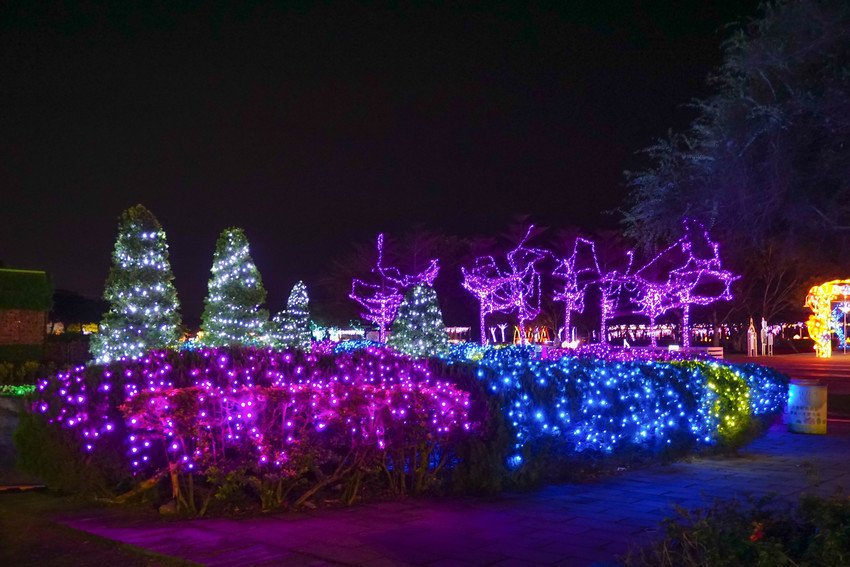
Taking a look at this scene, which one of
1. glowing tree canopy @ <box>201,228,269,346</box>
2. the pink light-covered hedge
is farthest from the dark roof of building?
the pink light-covered hedge

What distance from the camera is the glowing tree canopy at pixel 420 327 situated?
23.0 meters

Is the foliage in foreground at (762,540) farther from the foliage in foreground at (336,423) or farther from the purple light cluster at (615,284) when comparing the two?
the purple light cluster at (615,284)

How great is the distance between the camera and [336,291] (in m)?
56.1

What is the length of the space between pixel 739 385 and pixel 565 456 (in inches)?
149

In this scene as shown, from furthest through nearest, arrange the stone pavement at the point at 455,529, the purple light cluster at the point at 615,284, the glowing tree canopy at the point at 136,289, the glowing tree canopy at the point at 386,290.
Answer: the glowing tree canopy at the point at 386,290 → the purple light cluster at the point at 615,284 → the glowing tree canopy at the point at 136,289 → the stone pavement at the point at 455,529

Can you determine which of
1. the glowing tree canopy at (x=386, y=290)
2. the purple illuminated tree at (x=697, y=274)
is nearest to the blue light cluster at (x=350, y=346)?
the purple illuminated tree at (x=697, y=274)

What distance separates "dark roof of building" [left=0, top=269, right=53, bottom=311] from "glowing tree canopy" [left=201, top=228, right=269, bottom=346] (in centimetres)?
551

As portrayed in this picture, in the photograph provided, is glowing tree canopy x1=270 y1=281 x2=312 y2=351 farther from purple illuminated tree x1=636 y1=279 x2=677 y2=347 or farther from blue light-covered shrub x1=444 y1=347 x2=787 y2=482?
blue light-covered shrub x1=444 y1=347 x2=787 y2=482

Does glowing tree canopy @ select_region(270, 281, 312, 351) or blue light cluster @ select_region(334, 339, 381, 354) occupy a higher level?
glowing tree canopy @ select_region(270, 281, 312, 351)

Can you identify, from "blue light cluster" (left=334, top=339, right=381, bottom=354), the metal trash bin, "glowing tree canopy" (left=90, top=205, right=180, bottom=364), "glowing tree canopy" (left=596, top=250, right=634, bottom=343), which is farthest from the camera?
"glowing tree canopy" (left=596, top=250, right=634, bottom=343)

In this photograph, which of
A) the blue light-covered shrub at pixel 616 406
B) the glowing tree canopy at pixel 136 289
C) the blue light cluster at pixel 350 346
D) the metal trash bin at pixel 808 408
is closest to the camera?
the blue light-covered shrub at pixel 616 406

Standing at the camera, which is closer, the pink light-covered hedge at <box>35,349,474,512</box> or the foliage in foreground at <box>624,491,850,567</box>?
the foliage in foreground at <box>624,491,850,567</box>

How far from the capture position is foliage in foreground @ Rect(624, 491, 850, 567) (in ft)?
12.2

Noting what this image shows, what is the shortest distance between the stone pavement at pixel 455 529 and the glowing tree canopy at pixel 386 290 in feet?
108
